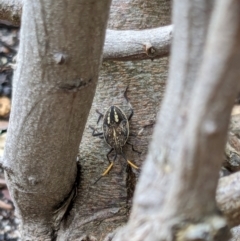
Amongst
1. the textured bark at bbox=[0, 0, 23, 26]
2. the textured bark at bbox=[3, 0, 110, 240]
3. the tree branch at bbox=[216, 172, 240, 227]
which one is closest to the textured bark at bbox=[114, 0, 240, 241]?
the tree branch at bbox=[216, 172, 240, 227]

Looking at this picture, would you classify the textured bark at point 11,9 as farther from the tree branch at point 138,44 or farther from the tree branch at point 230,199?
the tree branch at point 230,199

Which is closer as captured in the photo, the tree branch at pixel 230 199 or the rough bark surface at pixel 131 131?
the tree branch at pixel 230 199

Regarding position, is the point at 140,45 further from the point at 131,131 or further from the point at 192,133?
the point at 192,133

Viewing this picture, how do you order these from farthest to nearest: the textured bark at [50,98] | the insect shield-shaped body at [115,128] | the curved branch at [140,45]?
the insect shield-shaped body at [115,128]
the curved branch at [140,45]
the textured bark at [50,98]

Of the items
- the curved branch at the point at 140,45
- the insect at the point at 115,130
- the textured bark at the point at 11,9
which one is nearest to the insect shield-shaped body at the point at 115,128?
the insect at the point at 115,130

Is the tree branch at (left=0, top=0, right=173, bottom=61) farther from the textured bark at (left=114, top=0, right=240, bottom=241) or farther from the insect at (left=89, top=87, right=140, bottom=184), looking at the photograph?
the textured bark at (left=114, top=0, right=240, bottom=241)

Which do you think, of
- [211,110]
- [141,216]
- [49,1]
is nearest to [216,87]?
[211,110]

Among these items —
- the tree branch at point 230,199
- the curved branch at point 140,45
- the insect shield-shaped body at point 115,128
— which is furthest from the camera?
the insect shield-shaped body at point 115,128
